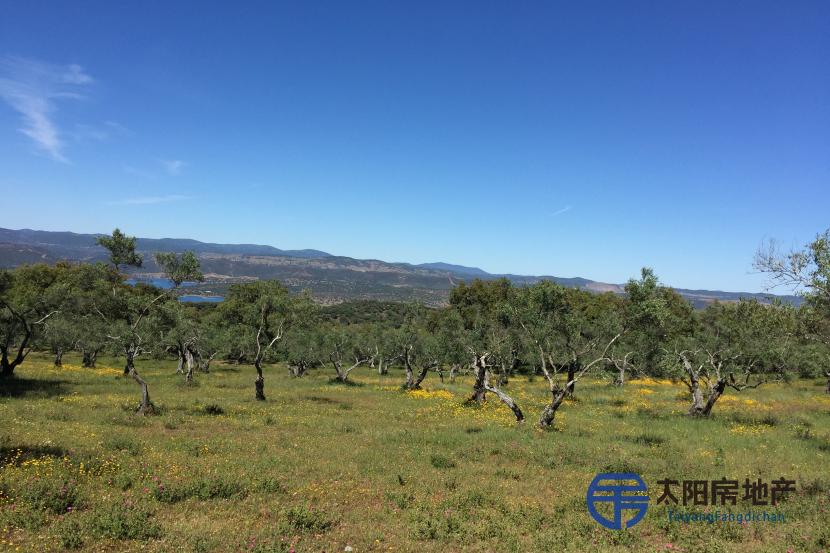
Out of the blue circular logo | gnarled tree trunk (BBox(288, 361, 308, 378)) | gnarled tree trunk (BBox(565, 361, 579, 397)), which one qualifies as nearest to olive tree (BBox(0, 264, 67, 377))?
gnarled tree trunk (BBox(288, 361, 308, 378))

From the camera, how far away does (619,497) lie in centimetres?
1584

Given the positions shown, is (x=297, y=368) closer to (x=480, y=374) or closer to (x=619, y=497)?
(x=480, y=374)

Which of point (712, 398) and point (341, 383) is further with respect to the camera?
point (341, 383)

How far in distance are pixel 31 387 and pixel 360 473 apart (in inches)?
1316

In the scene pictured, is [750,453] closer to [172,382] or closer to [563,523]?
[563,523]

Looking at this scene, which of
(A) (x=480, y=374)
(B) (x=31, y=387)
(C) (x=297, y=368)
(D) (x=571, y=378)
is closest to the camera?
(B) (x=31, y=387)

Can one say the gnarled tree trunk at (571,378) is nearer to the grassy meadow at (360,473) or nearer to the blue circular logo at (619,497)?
the grassy meadow at (360,473)

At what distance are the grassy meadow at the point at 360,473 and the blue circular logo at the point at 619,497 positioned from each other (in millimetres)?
426

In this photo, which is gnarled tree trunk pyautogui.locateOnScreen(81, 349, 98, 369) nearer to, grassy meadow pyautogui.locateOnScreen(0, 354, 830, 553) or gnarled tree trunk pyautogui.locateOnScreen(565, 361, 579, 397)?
grassy meadow pyautogui.locateOnScreen(0, 354, 830, 553)

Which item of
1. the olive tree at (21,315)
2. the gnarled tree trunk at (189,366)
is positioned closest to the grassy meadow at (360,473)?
the olive tree at (21,315)

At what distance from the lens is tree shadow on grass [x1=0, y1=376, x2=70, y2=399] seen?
106 ft

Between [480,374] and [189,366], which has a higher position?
[480,374]

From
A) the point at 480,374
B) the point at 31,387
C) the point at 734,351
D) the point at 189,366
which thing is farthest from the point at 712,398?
the point at 31,387

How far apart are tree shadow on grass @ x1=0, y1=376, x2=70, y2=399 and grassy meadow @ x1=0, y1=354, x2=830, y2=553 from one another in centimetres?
36
